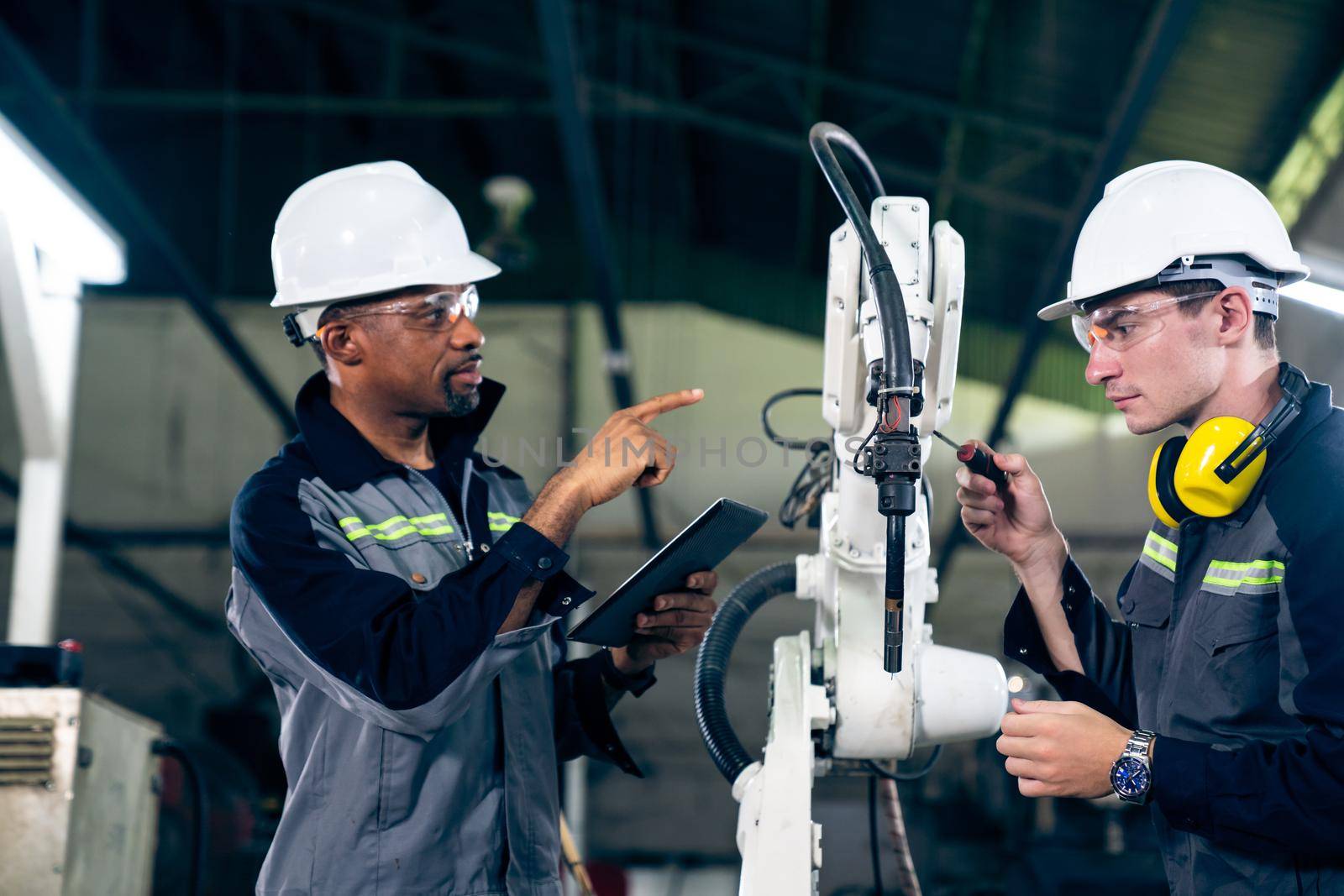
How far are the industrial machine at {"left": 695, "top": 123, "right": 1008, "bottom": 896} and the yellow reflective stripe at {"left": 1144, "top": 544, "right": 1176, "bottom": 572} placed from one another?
32cm

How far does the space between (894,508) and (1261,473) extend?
1.55 feet

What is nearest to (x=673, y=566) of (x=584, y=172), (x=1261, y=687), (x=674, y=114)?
(x=1261, y=687)

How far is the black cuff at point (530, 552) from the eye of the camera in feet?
5.79

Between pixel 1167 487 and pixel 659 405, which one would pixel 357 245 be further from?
pixel 1167 487

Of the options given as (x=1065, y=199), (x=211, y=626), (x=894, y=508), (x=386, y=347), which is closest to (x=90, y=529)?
(x=211, y=626)

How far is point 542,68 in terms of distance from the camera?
937cm

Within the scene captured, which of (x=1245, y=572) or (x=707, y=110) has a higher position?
(x=707, y=110)

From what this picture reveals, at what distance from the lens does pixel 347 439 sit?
2.05 metres

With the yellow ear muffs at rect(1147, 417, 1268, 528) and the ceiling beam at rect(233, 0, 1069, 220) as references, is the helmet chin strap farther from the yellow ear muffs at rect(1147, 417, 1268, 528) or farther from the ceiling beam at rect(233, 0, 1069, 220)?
the ceiling beam at rect(233, 0, 1069, 220)

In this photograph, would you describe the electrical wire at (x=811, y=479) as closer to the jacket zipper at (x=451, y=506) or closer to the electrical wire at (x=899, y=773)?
the electrical wire at (x=899, y=773)

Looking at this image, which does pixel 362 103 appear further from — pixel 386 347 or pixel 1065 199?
pixel 386 347

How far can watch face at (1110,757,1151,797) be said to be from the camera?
4.97 feet

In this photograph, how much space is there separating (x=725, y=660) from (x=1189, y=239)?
3.44 ft

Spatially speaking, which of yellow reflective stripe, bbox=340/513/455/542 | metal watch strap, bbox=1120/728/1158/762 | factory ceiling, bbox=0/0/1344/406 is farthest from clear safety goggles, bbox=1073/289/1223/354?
factory ceiling, bbox=0/0/1344/406
